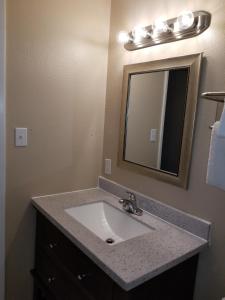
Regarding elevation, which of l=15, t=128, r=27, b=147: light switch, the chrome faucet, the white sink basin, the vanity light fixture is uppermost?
the vanity light fixture

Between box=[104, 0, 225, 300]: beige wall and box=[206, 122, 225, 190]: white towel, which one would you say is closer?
box=[206, 122, 225, 190]: white towel

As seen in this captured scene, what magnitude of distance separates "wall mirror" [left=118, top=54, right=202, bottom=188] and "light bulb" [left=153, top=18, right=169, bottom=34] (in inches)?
6.3

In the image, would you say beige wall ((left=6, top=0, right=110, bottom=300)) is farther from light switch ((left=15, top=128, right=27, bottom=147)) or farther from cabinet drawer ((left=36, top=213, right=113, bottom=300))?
cabinet drawer ((left=36, top=213, right=113, bottom=300))

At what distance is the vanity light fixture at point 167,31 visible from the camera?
1.15m

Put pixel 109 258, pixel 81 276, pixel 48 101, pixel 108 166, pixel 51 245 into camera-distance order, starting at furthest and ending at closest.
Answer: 1. pixel 108 166
2. pixel 48 101
3. pixel 51 245
4. pixel 81 276
5. pixel 109 258

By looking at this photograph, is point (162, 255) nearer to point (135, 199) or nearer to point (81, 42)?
point (135, 199)

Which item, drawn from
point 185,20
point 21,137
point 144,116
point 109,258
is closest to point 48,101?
point 21,137

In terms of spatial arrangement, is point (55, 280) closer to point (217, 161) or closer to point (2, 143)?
point (2, 143)

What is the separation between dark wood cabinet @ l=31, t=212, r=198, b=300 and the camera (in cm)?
98

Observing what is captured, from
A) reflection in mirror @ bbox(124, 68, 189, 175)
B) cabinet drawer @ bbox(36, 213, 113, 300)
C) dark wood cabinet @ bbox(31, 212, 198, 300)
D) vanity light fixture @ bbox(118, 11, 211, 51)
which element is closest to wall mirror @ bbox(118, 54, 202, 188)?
reflection in mirror @ bbox(124, 68, 189, 175)

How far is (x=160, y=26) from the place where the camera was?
51.4 inches

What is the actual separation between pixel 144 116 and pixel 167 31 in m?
0.50

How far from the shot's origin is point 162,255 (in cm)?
102

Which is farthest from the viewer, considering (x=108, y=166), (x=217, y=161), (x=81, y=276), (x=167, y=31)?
(x=108, y=166)
